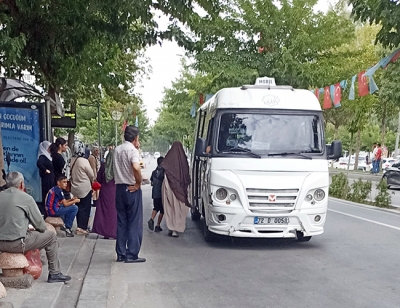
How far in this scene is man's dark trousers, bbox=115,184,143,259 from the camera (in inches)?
313

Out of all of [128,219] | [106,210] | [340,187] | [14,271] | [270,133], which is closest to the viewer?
[14,271]

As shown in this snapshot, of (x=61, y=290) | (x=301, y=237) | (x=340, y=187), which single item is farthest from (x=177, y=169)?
(x=340, y=187)

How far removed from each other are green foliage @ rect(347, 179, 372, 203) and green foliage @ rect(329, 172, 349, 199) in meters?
0.66

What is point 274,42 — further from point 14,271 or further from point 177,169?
point 14,271

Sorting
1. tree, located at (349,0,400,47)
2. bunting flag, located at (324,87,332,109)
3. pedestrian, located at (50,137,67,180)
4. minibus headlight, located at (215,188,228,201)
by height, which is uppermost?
tree, located at (349,0,400,47)

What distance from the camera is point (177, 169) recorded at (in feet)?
34.7

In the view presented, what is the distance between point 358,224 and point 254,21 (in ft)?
38.3

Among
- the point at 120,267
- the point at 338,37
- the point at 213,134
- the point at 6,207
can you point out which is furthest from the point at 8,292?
the point at 338,37

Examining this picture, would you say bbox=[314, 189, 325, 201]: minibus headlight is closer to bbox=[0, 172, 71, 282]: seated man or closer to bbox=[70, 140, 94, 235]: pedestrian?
bbox=[70, 140, 94, 235]: pedestrian

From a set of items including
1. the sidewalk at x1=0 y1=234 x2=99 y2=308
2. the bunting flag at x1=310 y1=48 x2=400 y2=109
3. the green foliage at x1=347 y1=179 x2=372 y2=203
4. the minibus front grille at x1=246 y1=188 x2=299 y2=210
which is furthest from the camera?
the green foliage at x1=347 y1=179 x2=372 y2=203

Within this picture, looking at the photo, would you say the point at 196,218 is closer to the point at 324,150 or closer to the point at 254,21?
the point at 324,150

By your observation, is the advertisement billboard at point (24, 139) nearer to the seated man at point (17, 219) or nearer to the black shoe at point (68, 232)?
the black shoe at point (68, 232)

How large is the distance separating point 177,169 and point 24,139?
3.05 meters

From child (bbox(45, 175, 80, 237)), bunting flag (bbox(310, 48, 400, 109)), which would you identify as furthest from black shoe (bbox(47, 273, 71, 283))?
bunting flag (bbox(310, 48, 400, 109))
